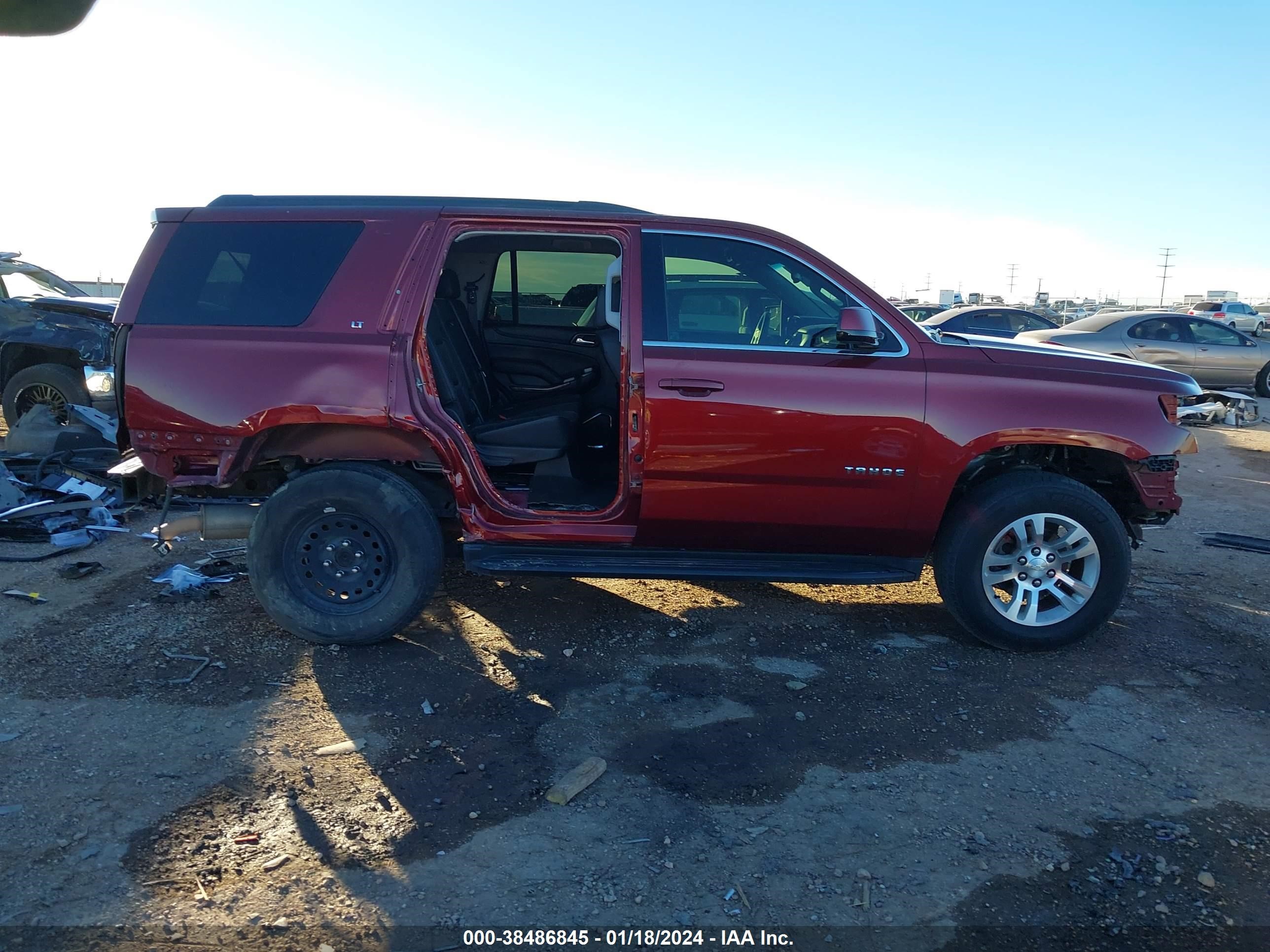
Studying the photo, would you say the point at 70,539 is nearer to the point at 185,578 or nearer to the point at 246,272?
the point at 185,578

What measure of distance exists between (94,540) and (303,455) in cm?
283

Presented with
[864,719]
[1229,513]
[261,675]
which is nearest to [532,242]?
[261,675]

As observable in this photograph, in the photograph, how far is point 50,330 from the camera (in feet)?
27.5

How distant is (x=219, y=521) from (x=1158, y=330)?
15.0 metres

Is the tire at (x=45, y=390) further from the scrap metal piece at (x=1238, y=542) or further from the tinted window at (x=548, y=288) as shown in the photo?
the scrap metal piece at (x=1238, y=542)

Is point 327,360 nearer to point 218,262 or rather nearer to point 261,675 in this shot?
point 218,262

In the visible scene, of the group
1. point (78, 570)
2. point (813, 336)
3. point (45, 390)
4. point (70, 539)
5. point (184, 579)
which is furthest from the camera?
point (45, 390)

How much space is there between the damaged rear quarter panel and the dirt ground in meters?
4.57

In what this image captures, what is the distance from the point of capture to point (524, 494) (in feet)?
15.5

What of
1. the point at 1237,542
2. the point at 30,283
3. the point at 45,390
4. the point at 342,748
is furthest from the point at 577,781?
the point at 30,283

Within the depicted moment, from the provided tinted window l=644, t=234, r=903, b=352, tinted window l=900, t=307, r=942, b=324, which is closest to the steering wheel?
tinted window l=644, t=234, r=903, b=352

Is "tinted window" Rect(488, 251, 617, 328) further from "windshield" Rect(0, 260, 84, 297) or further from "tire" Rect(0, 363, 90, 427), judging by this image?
"windshield" Rect(0, 260, 84, 297)

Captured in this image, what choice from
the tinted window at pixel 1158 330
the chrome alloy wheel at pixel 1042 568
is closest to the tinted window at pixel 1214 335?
the tinted window at pixel 1158 330

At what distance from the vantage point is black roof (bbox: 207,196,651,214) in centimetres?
415
